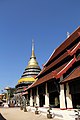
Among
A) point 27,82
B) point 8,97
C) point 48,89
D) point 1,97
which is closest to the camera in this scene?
point 48,89

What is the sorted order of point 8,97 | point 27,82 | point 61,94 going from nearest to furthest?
point 61,94 < point 27,82 < point 8,97

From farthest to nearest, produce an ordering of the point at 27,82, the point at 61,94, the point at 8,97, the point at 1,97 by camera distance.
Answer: the point at 1,97, the point at 8,97, the point at 27,82, the point at 61,94

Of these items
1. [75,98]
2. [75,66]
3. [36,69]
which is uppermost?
[36,69]

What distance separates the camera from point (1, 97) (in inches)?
3150

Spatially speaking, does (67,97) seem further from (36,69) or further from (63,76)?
(36,69)

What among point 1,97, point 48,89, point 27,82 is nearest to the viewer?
point 48,89

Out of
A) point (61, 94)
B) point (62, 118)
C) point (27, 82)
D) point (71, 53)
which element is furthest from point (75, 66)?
point (27, 82)

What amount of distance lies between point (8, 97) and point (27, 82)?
613 inches

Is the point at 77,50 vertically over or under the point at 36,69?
under

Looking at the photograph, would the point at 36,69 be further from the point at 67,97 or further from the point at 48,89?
the point at 67,97

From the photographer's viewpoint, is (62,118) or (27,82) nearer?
(62,118)

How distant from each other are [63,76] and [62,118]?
3.38m

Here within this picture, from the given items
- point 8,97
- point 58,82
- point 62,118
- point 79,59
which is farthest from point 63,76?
point 8,97

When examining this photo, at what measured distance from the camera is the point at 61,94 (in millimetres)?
16828
